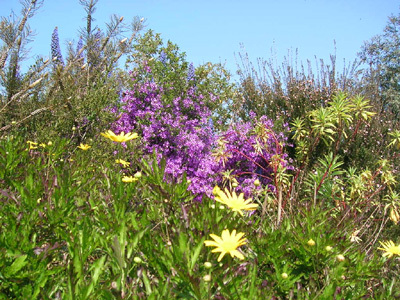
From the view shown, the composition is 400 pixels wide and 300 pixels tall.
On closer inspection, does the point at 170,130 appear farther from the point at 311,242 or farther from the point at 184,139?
the point at 311,242

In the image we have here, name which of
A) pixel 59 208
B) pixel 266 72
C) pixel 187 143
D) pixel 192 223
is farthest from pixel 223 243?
pixel 266 72

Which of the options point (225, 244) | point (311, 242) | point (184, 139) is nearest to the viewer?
point (225, 244)

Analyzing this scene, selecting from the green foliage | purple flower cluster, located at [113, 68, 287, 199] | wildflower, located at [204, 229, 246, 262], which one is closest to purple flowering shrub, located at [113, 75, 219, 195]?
purple flower cluster, located at [113, 68, 287, 199]

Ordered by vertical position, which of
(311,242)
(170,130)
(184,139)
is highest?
(170,130)

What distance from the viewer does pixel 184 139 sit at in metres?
4.57

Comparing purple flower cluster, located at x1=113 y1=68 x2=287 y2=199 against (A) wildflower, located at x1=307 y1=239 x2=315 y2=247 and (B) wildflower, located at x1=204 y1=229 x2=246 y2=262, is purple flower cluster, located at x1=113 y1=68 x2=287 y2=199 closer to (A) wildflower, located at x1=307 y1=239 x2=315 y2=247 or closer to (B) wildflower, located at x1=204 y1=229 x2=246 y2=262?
(A) wildflower, located at x1=307 y1=239 x2=315 y2=247

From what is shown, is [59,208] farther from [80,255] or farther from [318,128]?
[318,128]

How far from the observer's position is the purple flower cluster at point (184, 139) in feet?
14.6

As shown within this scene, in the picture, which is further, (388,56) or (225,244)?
(388,56)

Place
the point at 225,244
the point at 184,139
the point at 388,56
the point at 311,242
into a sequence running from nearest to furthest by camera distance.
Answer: the point at 225,244
the point at 311,242
the point at 184,139
the point at 388,56

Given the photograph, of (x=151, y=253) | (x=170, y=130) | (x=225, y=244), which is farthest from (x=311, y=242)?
(x=170, y=130)

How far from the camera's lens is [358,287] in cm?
111

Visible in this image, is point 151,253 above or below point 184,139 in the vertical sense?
below

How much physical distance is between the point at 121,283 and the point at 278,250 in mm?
493
